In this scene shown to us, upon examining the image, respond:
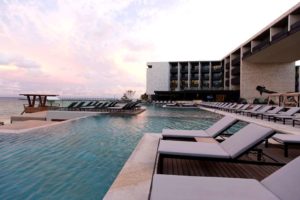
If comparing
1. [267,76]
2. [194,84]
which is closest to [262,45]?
[267,76]

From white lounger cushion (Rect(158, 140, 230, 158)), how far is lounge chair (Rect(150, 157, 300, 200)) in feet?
3.83

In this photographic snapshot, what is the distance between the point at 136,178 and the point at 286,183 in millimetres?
1923

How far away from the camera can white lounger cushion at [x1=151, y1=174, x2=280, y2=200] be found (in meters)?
2.24

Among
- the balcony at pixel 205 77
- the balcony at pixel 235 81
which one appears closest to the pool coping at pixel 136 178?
the balcony at pixel 235 81

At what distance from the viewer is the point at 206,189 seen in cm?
240

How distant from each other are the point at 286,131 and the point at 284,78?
36829 millimetres

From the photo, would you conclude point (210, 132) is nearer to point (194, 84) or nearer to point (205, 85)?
point (205, 85)

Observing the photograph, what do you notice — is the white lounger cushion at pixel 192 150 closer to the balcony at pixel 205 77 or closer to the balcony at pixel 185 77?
the balcony at pixel 205 77

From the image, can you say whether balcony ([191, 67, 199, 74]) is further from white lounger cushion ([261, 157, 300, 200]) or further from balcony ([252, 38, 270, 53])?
white lounger cushion ([261, 157, 300, 200])

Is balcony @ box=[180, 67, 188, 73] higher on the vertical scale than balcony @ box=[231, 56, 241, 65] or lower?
higher

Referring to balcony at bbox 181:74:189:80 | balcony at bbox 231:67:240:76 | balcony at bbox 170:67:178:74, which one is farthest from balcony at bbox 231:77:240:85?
balcony at bbox 170:67:178:74

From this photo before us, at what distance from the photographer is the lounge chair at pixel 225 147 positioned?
152 inches

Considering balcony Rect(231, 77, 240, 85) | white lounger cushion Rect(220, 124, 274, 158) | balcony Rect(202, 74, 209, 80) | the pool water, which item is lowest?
the pool water

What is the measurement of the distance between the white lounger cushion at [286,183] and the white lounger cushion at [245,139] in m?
1.29
